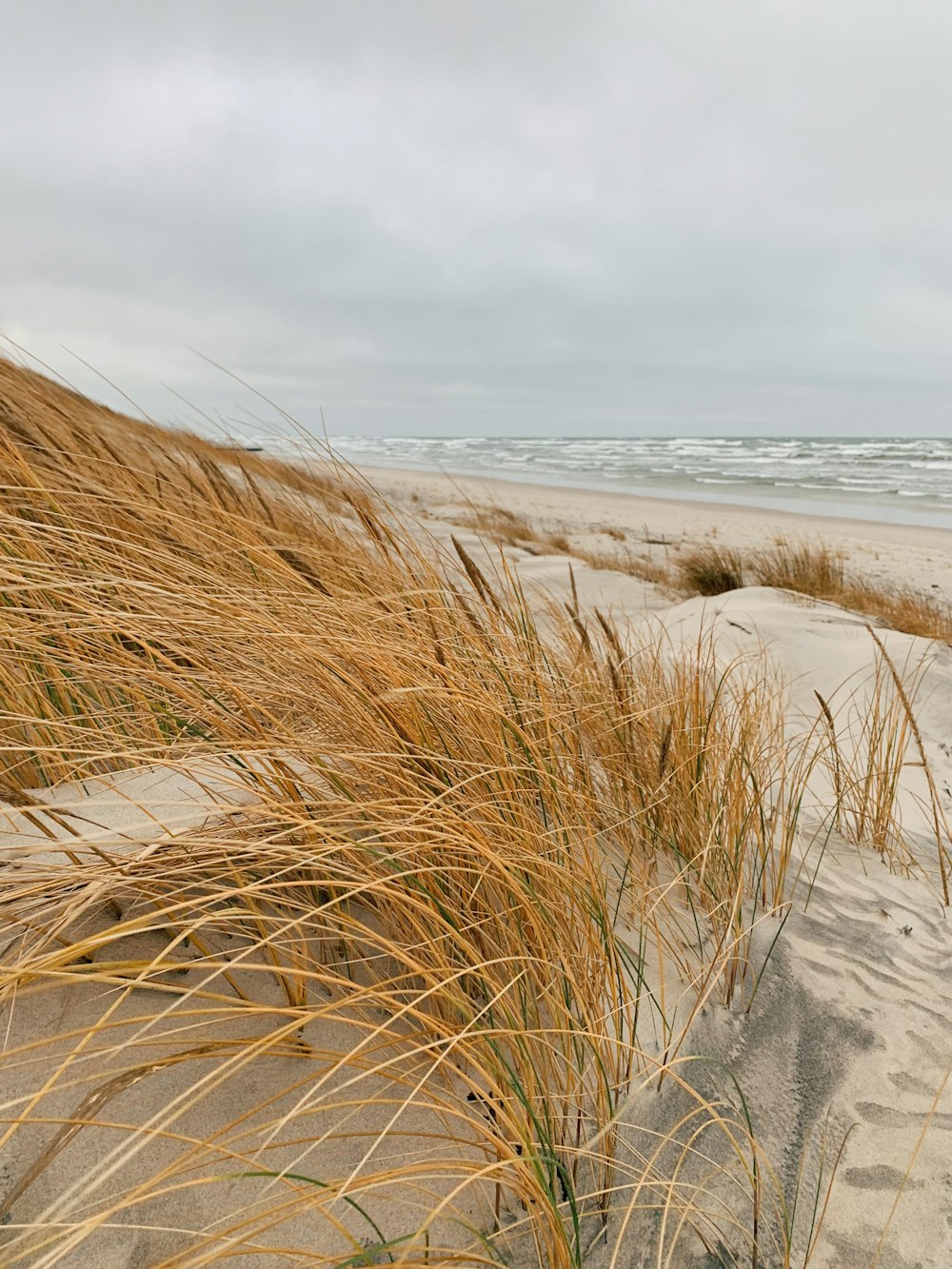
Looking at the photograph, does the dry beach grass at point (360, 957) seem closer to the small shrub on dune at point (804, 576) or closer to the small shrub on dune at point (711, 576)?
the small shrub on dune at point (711, 576)

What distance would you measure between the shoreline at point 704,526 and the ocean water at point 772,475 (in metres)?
1.29

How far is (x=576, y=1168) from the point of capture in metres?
0.89

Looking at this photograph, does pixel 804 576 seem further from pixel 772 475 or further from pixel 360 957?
pixel 772 475

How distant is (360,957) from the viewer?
1.06 m

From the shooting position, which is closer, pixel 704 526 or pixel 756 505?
pixel 704 526

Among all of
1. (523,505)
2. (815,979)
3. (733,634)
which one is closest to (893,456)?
(523,505)

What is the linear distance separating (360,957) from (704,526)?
11614 mm

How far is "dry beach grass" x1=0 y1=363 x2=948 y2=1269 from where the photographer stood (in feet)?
2.41

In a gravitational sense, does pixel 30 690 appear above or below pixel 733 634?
above

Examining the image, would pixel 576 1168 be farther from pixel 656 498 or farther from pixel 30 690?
pixel 656 498

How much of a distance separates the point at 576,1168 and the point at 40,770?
104cm

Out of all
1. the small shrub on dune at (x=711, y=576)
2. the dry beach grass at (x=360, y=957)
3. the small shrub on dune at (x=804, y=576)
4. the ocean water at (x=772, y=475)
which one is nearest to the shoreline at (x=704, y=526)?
the ocean water at (x=772, y=475)

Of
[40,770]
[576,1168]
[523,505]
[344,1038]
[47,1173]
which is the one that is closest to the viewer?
[47,1173]

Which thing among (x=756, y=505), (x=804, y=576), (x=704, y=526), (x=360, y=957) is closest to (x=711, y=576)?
(x=804, y=576)
